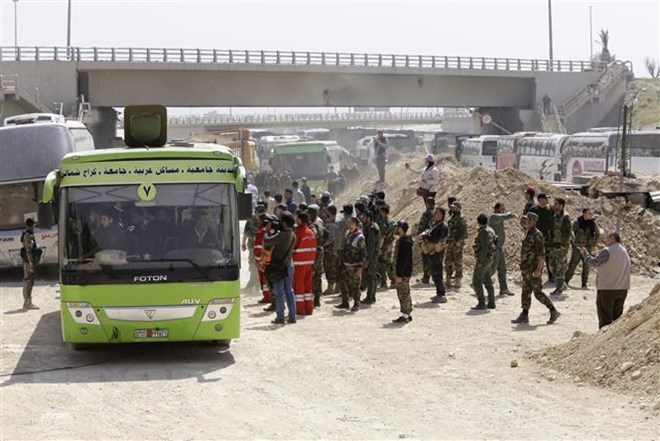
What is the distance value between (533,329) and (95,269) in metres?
6.15

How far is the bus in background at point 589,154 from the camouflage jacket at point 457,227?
26.7 metres

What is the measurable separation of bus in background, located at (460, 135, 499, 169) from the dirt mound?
45.8m

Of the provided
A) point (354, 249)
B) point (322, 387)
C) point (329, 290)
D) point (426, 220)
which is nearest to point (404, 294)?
point (354, 249)

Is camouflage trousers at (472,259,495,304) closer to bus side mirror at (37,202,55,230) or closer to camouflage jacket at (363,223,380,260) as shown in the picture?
camouflage jacket at (363,223,380,260)

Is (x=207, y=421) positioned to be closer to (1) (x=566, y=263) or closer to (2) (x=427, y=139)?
(1) (x=566, y=263)

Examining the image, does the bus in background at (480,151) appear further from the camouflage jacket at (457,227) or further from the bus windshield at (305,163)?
the camouflage jacket at (457,227)

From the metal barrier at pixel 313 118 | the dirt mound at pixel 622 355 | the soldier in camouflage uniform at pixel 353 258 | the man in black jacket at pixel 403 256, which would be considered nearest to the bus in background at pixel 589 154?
the soldier in camouflage uniform at pixel 353 258

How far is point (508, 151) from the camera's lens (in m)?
59.4

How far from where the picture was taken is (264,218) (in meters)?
20.0

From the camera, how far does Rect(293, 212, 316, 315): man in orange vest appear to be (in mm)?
18766

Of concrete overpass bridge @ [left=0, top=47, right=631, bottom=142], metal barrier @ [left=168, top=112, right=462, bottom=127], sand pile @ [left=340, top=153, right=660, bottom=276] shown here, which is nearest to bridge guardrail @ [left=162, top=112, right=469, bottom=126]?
metal barrier @ [left=168, top=112, right=462, bottom=127]

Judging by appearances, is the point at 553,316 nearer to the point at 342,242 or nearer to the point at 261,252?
the point at 342,242

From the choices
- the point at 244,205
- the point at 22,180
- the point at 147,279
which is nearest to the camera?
the point at 147,279

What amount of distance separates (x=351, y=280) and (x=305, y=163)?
31395 millimetres
